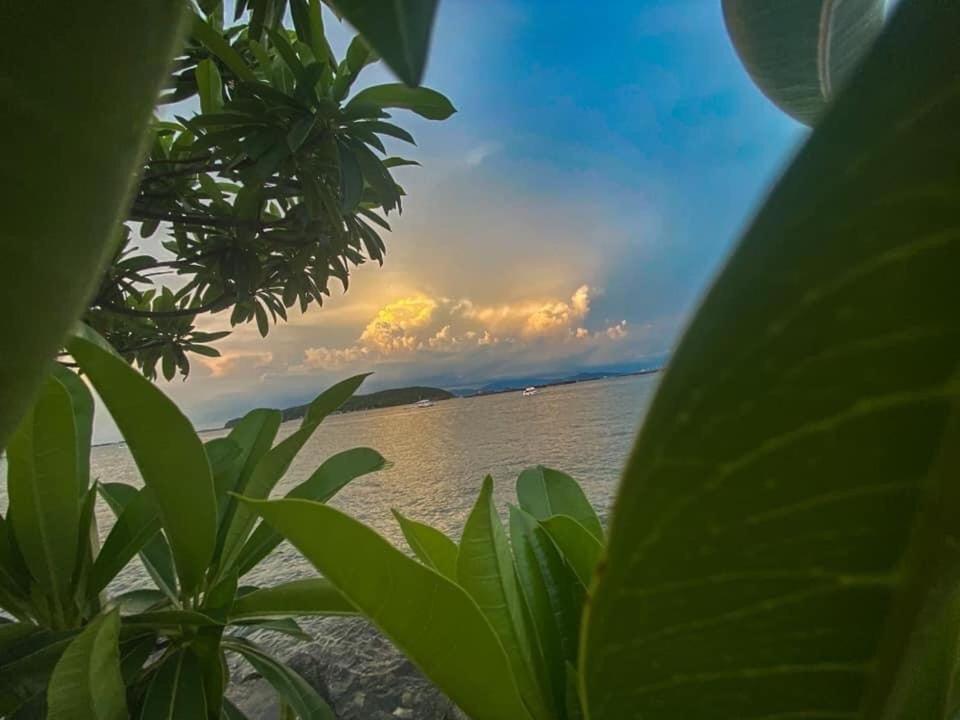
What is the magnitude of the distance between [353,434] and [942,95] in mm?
1969

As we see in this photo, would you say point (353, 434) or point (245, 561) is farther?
point (353, 434)

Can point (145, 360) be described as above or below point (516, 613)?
above

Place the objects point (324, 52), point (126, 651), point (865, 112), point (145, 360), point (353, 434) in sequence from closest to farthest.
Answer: point (865, 112) < point (126, 651) < point (324, 52) < point (145, 360) < point (353, 434)

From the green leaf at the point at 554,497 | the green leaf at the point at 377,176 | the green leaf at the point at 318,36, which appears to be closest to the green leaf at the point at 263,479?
the green leaf at the point at 554,497

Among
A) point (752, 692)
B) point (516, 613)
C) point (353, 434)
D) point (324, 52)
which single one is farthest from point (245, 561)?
point (353, 434)

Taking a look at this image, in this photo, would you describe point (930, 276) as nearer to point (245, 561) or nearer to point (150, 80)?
point (150, 80)

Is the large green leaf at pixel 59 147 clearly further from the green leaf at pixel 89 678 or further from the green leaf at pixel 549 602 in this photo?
the green leaf at pixel 89 678

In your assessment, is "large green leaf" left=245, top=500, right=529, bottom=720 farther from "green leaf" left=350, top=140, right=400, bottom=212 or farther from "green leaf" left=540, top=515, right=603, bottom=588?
"green leaf" left=350, top=140, right=400, bottom=212

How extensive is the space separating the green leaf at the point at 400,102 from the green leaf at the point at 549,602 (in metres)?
0.85

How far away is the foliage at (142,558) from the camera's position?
Answer: 0.39 m

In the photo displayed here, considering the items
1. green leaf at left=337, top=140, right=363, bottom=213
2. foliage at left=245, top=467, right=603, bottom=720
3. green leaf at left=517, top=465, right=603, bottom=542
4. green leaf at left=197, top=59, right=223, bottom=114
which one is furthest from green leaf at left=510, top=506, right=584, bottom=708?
green leaf at left=197, top=59, right=223, bottom=114

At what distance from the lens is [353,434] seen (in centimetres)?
196

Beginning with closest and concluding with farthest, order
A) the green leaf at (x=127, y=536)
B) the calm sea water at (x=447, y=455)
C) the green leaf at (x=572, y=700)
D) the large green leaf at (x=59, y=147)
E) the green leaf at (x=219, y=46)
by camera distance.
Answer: the large green leaf at (x=59, y=147)
the green leaf at (x=572, y=700)
the green leaf at (x=127, y=536)
the green leaf at (x=219, y=46)
the calm sea water at (x=447, y=455)

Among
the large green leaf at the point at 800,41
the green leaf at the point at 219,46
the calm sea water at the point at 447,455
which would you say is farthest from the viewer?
the calm sea water at the point at 447,455
